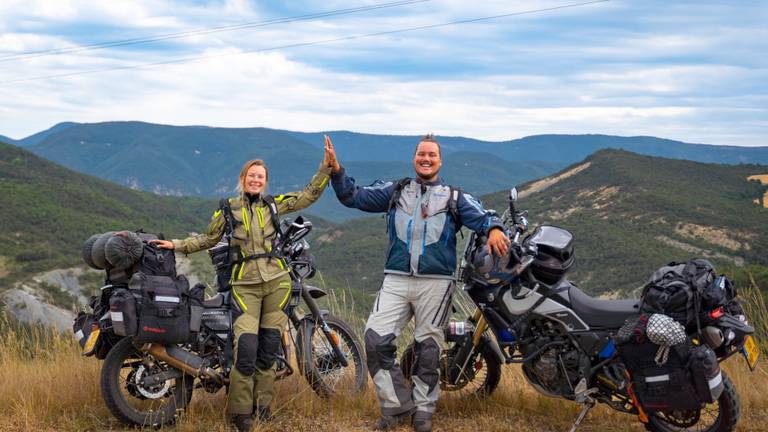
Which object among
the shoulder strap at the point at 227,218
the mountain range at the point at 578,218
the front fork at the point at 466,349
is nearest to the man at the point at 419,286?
the front fork at the point at 466,349

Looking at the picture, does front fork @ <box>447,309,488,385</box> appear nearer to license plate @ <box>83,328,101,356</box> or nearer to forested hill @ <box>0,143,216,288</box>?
license plate @ <box>83,328,101,356</box>

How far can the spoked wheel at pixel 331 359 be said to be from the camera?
5548 millimetres

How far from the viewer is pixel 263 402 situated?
497 centimetres

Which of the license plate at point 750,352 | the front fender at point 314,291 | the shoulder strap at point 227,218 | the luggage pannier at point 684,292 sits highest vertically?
the shoulder strap at point 227,218

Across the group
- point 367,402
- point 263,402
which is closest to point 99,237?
point 263,402

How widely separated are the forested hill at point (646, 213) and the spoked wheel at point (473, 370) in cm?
3661

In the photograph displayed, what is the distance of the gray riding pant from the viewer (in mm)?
4934

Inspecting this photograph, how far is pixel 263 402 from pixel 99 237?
1538mm

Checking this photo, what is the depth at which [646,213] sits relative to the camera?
2482 inches

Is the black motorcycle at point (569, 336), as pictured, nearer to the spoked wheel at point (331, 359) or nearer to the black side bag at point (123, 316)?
the spoked wheel at point (331, 359)

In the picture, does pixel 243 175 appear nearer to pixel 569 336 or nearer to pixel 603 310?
pixel 569 336

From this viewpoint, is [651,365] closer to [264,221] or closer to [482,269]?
[482,269]

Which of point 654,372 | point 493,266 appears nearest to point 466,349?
point 493,266

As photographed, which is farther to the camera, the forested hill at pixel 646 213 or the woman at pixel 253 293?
the forested hill at pixel 646 213
